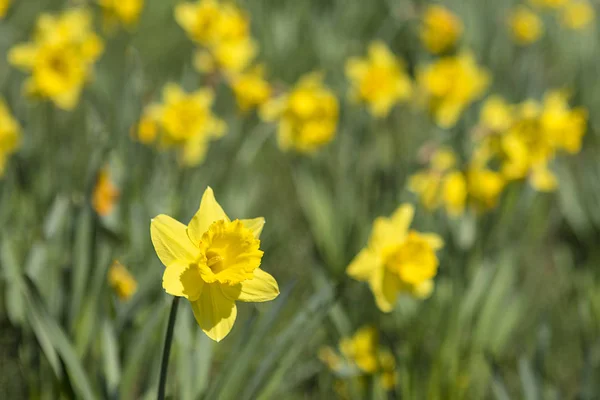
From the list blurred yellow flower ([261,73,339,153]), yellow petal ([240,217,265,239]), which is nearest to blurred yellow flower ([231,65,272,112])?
blurred yellow flower ([261,73,339,153])

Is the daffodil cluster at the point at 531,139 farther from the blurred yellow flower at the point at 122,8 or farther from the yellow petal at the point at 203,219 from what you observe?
the blurred yellow flower at the point at 122,8

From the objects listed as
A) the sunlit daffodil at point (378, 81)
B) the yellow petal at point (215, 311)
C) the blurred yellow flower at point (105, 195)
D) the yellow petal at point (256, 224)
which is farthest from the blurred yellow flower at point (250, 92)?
the yellow petal at point (215, 311)

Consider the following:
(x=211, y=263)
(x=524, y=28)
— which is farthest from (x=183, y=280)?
(x=524, y=28)

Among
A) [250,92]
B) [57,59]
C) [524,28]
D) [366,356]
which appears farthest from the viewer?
[524,28]

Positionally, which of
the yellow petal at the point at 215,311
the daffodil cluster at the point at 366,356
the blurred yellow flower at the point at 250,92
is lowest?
the daffodil cluster at the point at 366,356

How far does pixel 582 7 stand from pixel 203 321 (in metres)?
4.97

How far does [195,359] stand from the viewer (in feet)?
5.14

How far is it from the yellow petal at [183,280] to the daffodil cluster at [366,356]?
824mm

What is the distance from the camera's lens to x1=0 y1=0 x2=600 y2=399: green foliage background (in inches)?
62.1

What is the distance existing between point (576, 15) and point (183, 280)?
486cm

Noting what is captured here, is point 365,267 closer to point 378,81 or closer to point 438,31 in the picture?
point 378,81

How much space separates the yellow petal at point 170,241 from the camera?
3.63 feet

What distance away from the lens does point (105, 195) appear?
2.06 m

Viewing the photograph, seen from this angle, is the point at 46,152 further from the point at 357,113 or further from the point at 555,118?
the point at 555,118
